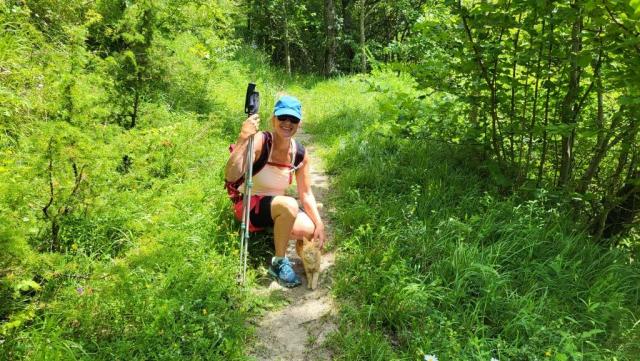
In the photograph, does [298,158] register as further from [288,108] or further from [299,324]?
[299,324]

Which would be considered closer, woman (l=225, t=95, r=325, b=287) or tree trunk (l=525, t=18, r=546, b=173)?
woman (l=225, t=95, r=325, b=287)

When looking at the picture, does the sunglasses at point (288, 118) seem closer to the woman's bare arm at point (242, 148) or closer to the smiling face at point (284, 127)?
the smiling face at point (284, 127)

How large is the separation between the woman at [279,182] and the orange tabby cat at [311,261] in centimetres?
13

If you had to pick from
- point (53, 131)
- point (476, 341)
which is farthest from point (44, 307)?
point (476, 341)

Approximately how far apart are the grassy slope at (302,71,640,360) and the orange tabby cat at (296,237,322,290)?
24cm

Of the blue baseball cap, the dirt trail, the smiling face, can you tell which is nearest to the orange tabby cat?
the dirt trail

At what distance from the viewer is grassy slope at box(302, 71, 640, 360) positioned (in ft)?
10.5

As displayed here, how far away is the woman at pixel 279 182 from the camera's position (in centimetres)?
396

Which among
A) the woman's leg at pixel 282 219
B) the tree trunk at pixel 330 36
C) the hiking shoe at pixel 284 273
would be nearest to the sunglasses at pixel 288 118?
the woman's leg at pixel 282 219

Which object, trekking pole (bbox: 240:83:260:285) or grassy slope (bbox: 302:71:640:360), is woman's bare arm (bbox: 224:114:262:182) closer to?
trekking pole (bbox: 240:83:260:285)

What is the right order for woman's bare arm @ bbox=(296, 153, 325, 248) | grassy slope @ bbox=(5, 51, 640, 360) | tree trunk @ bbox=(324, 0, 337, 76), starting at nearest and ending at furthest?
grassy slope @ bbox=(5, 51, 640, 360) → woman's bare arm @ bbox=(296, 153, 325, 248) → tree trunk @ bbox=(324, 0, 337, 76)

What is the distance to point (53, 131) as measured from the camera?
9.23 feet

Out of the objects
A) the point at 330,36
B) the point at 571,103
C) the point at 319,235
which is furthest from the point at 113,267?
the point at 330,36

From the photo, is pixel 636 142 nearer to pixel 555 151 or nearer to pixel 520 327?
pixel 555 151
